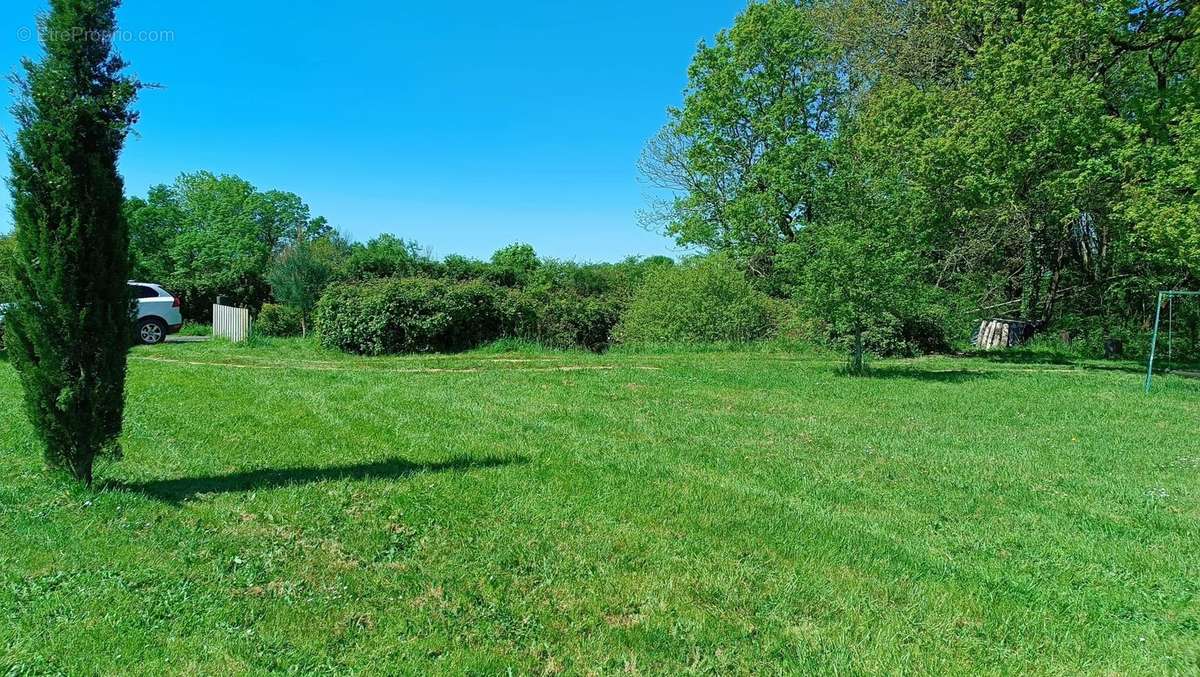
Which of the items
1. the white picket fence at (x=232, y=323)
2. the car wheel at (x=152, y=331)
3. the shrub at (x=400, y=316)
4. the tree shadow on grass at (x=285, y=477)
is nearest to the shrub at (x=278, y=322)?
the white picket fence at (x=232, y=323)

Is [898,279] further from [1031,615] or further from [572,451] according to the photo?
[1031,615]

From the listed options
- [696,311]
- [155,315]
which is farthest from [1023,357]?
[155,315]

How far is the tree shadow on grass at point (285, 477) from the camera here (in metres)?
4.52

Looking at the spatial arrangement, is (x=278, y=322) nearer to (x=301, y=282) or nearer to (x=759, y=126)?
(x=301, y=282)

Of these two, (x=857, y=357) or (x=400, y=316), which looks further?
(x=400, y=316)

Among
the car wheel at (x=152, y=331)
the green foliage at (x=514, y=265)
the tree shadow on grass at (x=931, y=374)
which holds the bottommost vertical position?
the car wheel at (x=152, y=331)

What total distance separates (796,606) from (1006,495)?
2900mm

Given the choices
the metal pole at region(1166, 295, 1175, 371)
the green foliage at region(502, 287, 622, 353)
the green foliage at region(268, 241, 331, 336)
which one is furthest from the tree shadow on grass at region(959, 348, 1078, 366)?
the green foliage at region(268, 241, 331, 336)

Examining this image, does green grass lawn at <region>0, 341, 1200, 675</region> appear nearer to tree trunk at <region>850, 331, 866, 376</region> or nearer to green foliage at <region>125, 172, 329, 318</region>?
tree trunk at <region>850, 331, 866, 376</region>

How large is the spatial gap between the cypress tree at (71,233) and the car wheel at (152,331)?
14.6 m

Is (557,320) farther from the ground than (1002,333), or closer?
closer

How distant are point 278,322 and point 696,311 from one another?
1135 centimetres

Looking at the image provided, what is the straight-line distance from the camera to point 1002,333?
20188 millimetres

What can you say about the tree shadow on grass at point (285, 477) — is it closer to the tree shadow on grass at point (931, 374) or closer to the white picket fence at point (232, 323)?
the tree shadow on grass at point (931, 374)
